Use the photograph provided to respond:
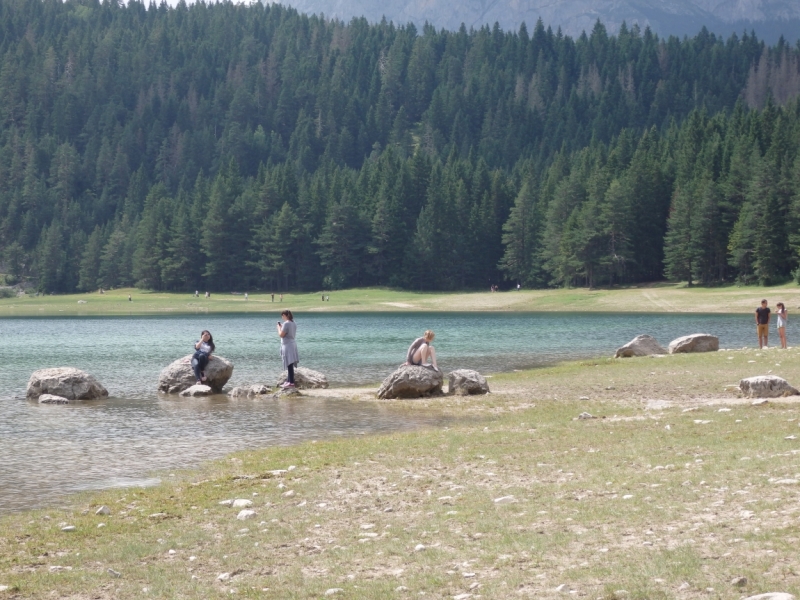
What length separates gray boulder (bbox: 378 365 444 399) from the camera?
30812 millimetres

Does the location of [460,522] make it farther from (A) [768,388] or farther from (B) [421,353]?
(B) [421,353]

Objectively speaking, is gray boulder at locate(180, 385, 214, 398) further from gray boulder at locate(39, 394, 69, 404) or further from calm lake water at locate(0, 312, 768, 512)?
gray boulder at locate(39, 394, 69, 404)

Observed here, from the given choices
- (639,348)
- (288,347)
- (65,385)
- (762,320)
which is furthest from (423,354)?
(762,320)

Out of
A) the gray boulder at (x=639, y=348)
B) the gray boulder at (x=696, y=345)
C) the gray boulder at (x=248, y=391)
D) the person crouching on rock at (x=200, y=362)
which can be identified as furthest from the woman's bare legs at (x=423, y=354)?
the gray boulder at (x=696, y=345)

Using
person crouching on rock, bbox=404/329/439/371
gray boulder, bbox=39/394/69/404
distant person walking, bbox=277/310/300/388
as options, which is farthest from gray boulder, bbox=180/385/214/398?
person crouching on rock, bbox=404/329/439/371

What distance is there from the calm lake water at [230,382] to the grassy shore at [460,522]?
228 centimetres

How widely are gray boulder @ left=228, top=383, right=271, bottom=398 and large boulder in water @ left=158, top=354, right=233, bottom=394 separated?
1.39 meters

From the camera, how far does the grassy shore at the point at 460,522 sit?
34.3ft

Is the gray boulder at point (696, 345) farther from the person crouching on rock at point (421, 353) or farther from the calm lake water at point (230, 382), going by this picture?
the person crouching on rock at point (421, 353)

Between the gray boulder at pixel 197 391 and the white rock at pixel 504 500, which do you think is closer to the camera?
the white rock at pixel 504 500

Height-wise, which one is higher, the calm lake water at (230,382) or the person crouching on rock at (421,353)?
the person crouching on rock at (421,353)

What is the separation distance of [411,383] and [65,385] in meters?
11.7

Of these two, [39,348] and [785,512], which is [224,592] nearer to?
[785,512]

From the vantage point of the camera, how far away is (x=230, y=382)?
125ft
